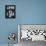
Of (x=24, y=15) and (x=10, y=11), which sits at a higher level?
(x=10, y=11)

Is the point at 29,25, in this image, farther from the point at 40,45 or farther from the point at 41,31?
the point at 40,45

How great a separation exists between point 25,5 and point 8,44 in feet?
3.63

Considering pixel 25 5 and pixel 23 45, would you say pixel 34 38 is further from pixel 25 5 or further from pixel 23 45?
pixel 25 5

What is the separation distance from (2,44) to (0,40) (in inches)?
4.9

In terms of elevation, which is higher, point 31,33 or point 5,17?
point 5,17

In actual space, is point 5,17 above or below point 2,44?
above

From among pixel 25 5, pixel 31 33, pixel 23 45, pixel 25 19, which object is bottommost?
pixel 23 45

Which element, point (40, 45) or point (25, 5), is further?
point (25, 5)

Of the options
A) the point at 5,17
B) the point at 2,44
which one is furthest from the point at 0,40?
the point at 5,17

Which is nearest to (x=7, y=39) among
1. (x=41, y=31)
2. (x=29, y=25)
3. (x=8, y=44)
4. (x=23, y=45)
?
(x=8, y=44)

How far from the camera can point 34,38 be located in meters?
3.30

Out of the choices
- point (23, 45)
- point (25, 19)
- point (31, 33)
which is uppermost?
point (25, 19)

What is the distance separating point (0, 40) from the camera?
3.44 metres

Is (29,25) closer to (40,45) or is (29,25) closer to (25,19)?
(25,19)
